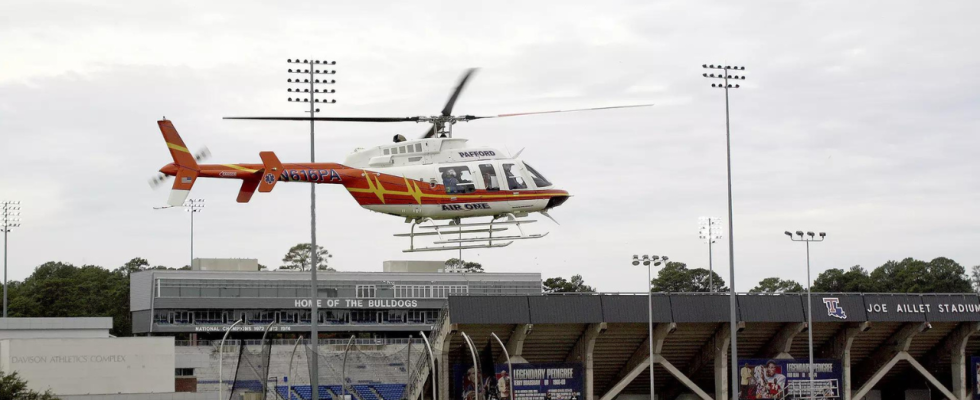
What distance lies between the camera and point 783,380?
7350 cm

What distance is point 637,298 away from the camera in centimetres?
6788

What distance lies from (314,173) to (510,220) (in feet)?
25.7

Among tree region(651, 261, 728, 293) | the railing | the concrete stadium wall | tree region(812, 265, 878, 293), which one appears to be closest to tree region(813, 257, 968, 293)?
tree region(812, 265, 878, 293)

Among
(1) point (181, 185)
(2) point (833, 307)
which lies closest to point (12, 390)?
(1) point (181, 185)

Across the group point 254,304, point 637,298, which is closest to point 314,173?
point 637,298

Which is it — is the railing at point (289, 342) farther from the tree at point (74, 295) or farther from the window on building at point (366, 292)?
the tree at point (74, 295)

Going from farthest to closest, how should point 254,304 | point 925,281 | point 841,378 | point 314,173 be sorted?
point 925,281
point 254,304
point 841,378
point 314,173

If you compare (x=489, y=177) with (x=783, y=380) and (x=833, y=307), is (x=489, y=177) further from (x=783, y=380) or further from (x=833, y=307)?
(x=783, y=380)

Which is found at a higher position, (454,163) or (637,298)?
(454,163)

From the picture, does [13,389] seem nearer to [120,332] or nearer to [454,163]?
[454,163]

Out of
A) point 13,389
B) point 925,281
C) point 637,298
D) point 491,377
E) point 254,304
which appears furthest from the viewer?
point 925,281

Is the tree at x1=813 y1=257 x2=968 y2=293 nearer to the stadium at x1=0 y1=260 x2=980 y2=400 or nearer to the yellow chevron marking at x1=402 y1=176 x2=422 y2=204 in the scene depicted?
the stadium at x1=0 y1=260 x2=980 y2=400

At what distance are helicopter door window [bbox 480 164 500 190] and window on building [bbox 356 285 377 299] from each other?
211 feet

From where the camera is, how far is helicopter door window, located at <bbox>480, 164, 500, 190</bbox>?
47.0 meters
